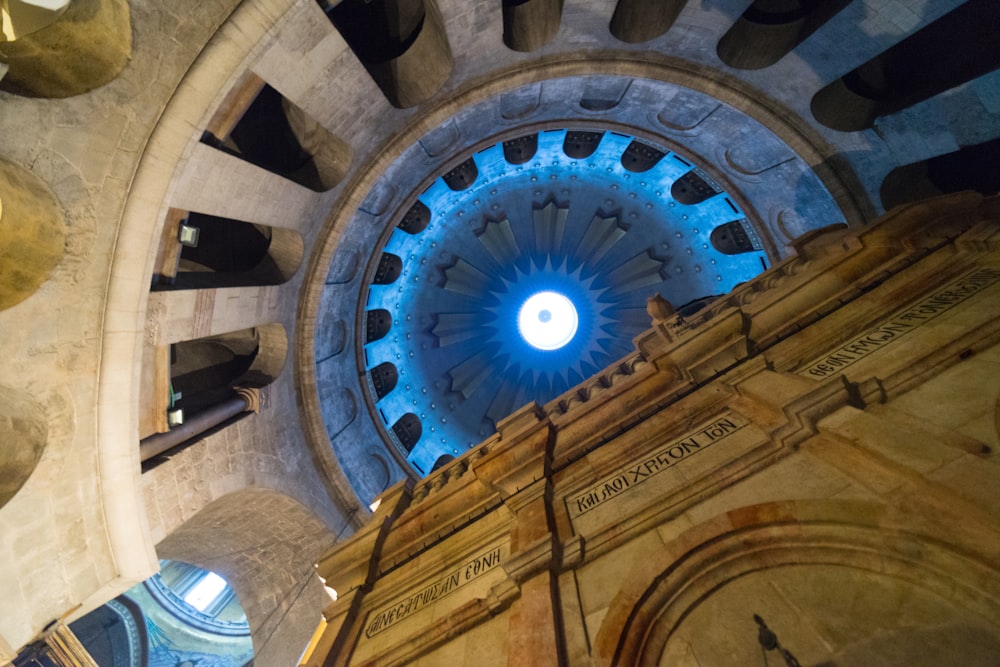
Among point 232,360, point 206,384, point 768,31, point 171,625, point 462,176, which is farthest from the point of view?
point 171,625

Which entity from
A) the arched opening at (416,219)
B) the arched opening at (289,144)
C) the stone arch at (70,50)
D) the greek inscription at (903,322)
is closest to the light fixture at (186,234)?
the stone arch at (70,50)

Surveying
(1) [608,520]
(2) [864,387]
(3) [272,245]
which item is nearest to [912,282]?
(2) [864,387]

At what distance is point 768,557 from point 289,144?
37.6ft

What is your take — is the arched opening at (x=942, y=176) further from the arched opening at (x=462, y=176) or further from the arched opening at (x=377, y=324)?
the arched opening at (x=377, y=324)

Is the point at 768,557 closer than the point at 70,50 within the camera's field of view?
Yes

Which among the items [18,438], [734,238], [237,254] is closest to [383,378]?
[237,254]

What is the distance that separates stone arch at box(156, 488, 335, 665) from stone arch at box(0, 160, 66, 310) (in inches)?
254

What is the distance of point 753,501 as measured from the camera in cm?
404

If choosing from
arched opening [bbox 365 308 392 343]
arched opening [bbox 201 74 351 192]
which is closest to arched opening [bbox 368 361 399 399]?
arched opening [bbox 365 308 392 343]

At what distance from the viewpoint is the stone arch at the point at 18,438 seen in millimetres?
5453

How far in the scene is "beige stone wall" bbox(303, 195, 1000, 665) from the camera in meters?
3.11

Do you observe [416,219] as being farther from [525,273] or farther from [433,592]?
[433,592]

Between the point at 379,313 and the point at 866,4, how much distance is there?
13.2 m

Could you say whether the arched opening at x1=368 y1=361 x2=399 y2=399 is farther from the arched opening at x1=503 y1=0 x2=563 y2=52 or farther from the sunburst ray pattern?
the arched opening at x1=503 y1=0 x2=563 y2=52
